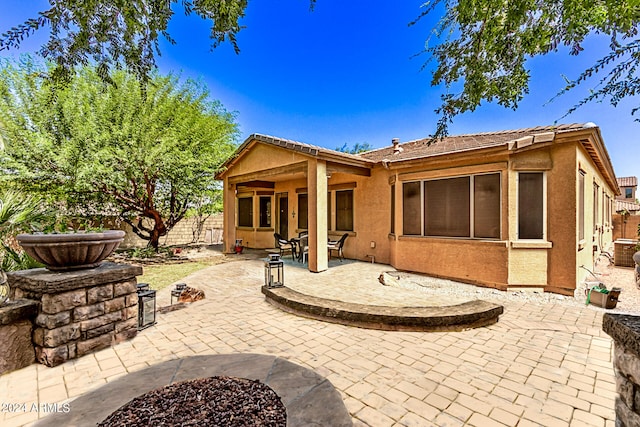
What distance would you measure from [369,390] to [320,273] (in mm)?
5021

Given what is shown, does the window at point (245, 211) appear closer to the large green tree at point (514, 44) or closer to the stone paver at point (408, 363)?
the stone paver at point (408, 363)

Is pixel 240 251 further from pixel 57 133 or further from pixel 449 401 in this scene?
pixel 449 401

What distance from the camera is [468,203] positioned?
6996mm

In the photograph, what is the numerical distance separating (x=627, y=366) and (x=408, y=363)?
207 cm

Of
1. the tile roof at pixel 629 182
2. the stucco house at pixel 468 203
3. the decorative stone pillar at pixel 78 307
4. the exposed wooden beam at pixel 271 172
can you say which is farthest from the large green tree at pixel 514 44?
the tile roof at pixel 629 182

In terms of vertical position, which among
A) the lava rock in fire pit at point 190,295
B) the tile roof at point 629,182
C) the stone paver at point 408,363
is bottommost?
the stone paver at point 408,363

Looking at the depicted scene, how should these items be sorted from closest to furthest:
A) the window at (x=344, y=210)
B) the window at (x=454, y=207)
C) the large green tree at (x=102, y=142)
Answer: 1. the window at (x=454, y=207)
2. the large green tree at (x=102, y=142)
3. the window at (x=344, y=210)


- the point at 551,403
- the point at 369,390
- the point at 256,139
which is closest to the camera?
the point at 551,403

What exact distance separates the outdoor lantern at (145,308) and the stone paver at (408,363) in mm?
167

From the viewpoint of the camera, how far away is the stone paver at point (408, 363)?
2494mm

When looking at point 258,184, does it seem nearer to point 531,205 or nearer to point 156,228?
point 156,228

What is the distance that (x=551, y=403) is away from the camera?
8.53 ft

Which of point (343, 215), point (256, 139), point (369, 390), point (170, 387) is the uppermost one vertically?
point (256, 139)

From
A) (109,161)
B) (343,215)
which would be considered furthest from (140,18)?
(109,161)
